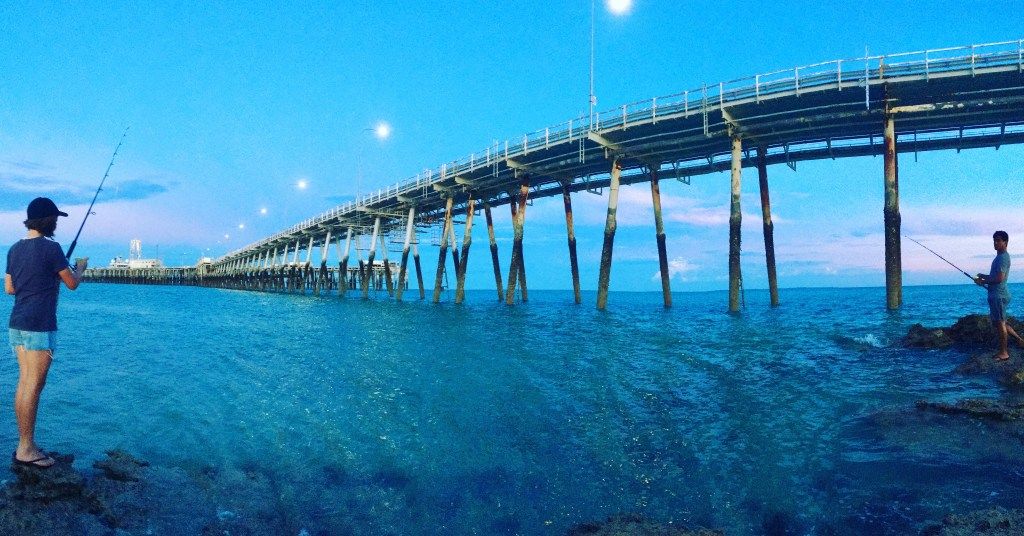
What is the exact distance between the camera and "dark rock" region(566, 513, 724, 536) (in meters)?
3.41

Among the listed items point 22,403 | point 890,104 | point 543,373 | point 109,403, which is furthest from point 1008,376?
point 890,104

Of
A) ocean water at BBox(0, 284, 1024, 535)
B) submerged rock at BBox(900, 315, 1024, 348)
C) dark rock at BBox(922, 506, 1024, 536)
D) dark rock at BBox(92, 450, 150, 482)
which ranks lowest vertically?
ocean water at BBox(0, 284, 1024, 535)

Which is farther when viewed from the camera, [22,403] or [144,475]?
[144,475]

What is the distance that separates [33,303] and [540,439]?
4.97 meters

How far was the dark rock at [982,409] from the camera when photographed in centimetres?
544

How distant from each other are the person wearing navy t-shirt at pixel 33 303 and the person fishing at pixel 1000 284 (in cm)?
1183

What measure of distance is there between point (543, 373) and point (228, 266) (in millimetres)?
113742

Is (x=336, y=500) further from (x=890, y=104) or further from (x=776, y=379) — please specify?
(x=890, y=104)

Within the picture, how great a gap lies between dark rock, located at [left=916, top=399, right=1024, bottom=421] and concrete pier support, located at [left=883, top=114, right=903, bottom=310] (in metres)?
17.3

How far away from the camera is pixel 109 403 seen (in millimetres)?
7355

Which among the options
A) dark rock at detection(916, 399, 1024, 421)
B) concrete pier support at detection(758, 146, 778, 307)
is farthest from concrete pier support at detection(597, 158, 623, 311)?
dark rock at detection(916, 399, 1024, 421)

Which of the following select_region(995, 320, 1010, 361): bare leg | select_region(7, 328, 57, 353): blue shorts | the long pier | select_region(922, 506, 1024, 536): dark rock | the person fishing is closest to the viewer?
select_region(922, 506, 1024, 536): dark rock

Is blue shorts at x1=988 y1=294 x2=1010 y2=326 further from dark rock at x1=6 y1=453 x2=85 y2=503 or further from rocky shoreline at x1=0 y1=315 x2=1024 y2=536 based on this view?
dark rock at x1=6 y1=453 x2=85 y2=503

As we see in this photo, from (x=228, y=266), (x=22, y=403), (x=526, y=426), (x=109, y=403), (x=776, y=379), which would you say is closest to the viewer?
(x=22, y=403)
